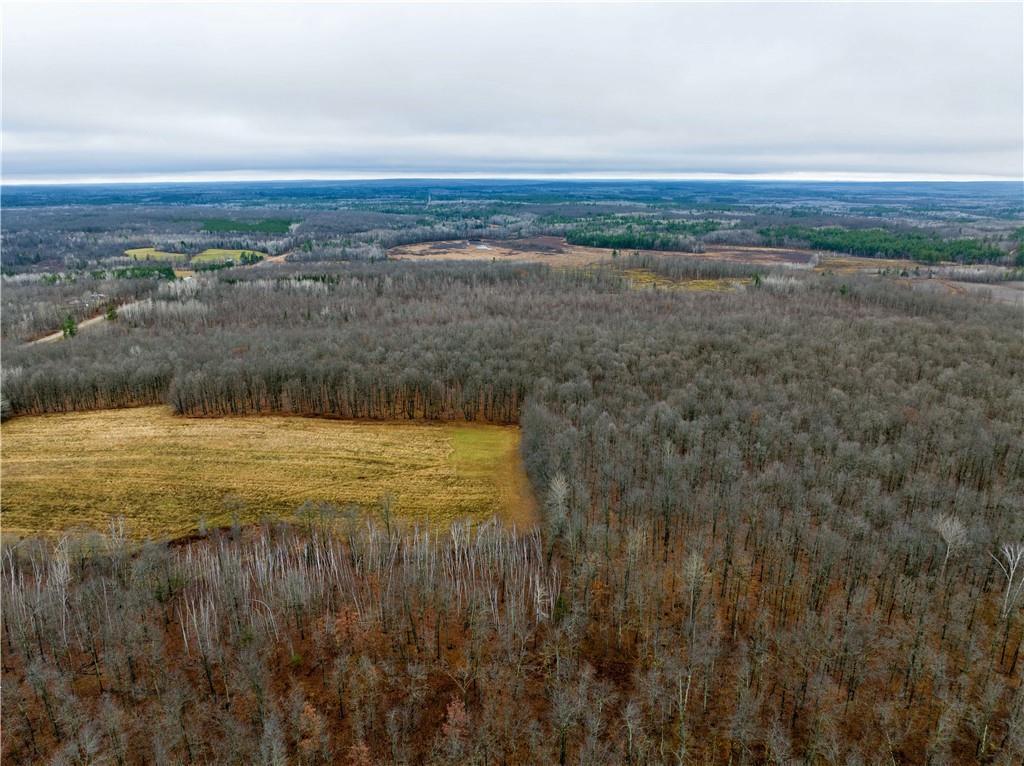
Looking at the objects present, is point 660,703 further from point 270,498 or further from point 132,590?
point 270,498

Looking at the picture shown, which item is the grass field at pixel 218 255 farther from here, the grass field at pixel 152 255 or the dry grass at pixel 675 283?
the dry grass at pixel 675 283

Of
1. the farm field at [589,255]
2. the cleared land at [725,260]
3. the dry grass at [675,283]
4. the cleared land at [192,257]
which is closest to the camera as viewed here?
the cleared land at [725,260]

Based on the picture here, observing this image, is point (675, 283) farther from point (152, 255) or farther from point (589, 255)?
point (152, 255)

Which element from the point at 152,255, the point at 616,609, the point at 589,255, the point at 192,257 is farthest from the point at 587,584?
the point at 152,255

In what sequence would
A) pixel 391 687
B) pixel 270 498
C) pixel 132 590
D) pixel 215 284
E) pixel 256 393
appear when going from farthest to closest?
1. pixel 215 284
2. pixel 256 393
3. pixel 270 498
4. pixel 132 590
5. pixel 391 687

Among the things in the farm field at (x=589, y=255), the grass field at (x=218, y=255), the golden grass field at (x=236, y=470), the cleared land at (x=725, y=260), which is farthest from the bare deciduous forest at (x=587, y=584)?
the grass field at (x=218, y=255)

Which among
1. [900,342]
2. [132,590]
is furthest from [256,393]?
[900,342]
